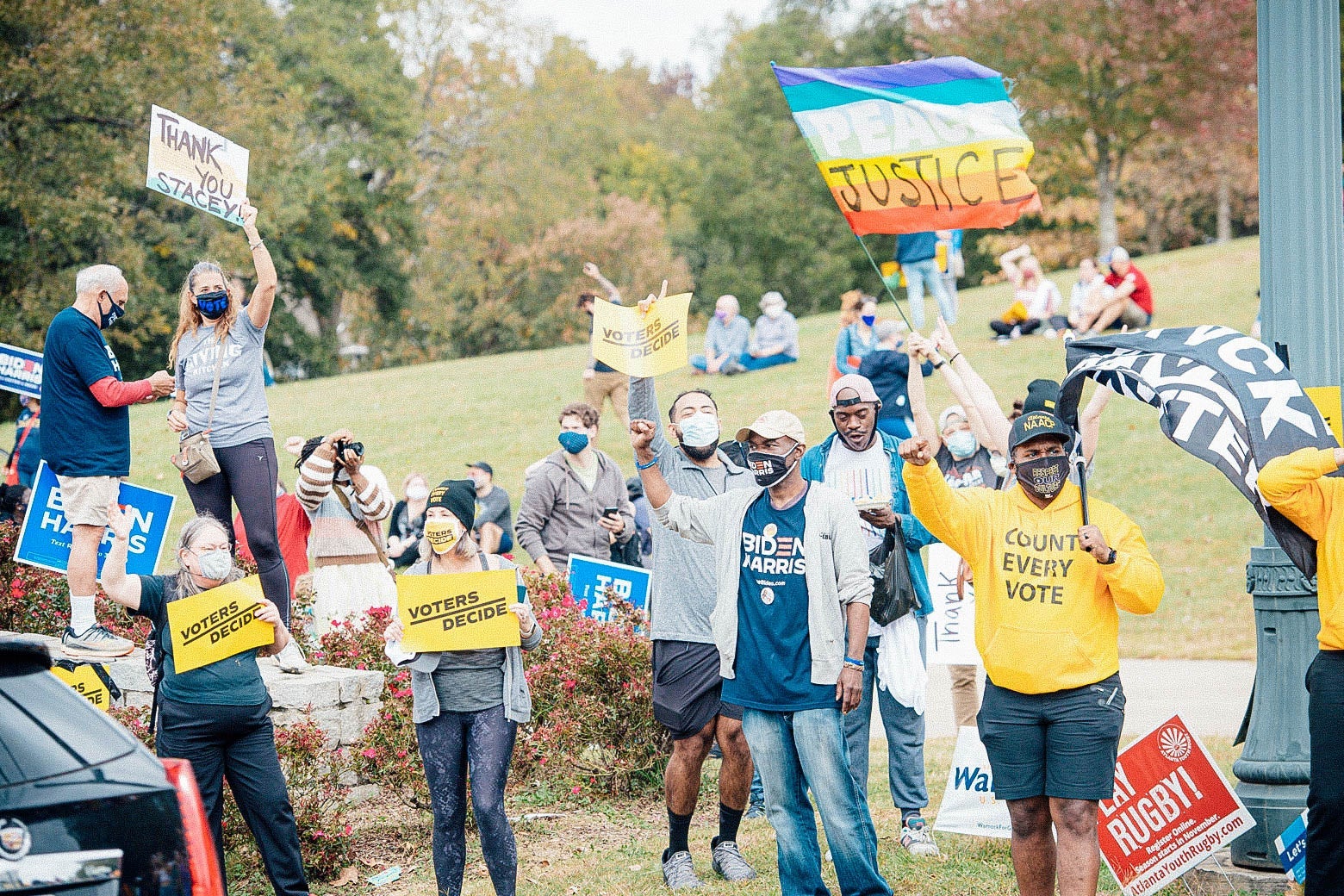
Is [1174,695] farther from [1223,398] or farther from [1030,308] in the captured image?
[1030,308]

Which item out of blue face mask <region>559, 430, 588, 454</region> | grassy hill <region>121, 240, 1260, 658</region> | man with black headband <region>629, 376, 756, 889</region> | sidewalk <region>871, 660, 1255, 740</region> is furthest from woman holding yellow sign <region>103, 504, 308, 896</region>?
grassy hill <region>121, 240, 1260, 658</region>

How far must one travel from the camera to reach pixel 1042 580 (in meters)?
5.58

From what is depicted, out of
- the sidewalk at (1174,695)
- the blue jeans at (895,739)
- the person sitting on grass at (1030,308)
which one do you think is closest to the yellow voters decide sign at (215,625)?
the blue jeans at (895,739)

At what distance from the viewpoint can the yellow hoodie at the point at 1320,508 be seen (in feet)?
17.1

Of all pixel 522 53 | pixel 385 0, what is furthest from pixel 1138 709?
pixel 522 53

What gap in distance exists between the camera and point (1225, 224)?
5184 centimetres

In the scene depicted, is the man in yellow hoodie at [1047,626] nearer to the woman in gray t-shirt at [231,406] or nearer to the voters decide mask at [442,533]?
the voters decide mask at [442,533]

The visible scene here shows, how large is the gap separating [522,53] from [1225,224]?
2795 centimetres

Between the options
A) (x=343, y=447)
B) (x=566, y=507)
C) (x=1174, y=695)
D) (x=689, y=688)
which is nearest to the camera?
(x=689, y=688)

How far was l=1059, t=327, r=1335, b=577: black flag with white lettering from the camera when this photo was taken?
5.51 meters

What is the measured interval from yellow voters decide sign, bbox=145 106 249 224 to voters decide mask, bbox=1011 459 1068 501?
447 cm

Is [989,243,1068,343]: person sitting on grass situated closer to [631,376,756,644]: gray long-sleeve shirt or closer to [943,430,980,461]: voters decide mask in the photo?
[943,430,980,461]: voters decide mask

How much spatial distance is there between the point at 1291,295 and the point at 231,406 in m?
5.51

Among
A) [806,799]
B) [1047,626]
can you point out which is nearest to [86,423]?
[806,799]
